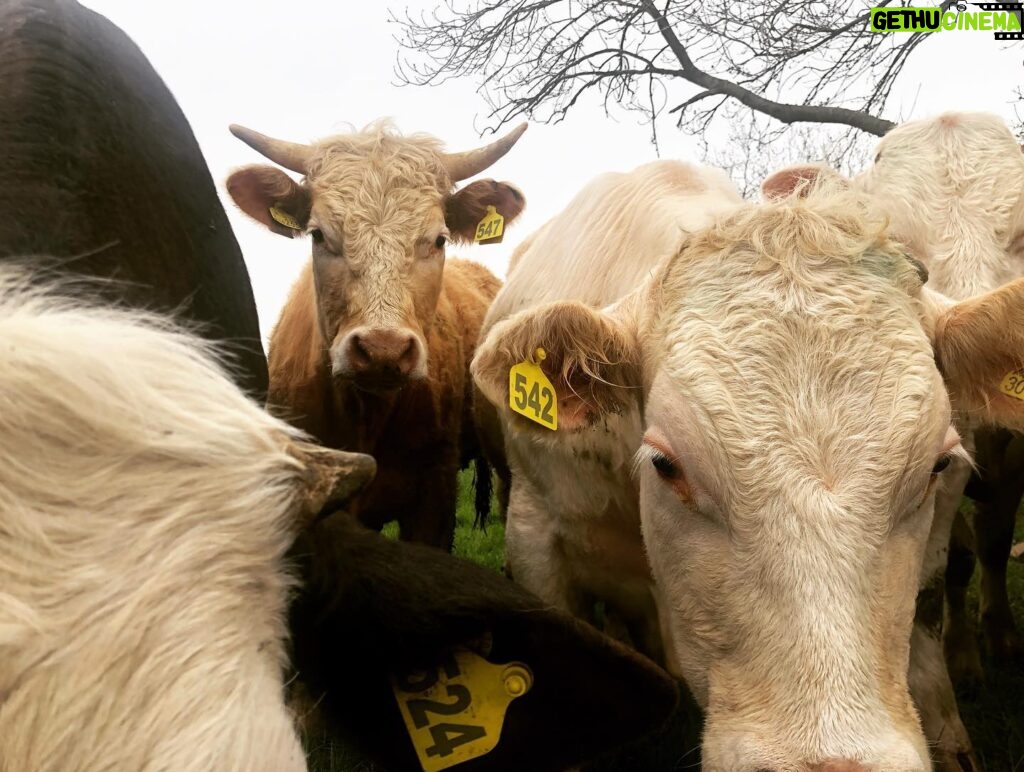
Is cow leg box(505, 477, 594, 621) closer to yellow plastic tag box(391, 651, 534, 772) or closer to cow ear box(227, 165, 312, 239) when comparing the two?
yellow plastic tag box(391, 651, 534, 772)

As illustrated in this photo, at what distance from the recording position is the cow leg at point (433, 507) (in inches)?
183

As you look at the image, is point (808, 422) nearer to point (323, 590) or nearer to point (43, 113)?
point (323, 590)

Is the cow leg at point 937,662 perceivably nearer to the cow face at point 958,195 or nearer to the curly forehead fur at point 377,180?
the cow face at point 958,195

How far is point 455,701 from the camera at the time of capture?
5.38 feet

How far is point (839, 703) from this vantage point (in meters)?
1.59

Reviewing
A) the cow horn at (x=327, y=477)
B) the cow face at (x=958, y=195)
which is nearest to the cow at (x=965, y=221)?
the cow face at (x=958, y=195)

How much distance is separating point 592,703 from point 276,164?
3632 mm

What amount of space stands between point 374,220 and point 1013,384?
279cm

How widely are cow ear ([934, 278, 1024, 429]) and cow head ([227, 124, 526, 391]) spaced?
2.16 m

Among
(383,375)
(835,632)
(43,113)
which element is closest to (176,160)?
(43,113)

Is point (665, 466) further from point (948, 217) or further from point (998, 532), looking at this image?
point (998, 532)

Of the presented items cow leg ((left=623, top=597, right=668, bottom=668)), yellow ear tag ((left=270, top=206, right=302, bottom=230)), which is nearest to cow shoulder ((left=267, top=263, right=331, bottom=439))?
yellow ear tag ((left=270, top=206, right=302, bottom=230))

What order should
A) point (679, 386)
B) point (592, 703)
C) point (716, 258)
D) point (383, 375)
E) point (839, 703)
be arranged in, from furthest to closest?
point (383, 375), point (716, 258), point (679, 386), point (592, 703), point (839, 703)

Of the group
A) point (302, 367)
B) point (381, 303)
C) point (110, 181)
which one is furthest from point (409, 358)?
point (110, 181)
